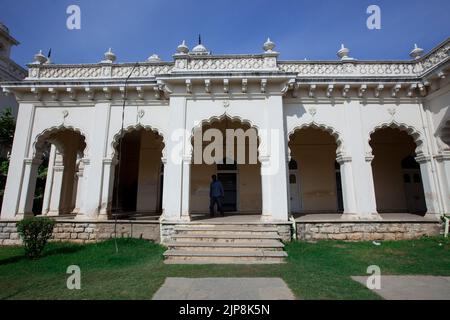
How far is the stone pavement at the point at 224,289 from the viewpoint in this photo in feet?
12.9

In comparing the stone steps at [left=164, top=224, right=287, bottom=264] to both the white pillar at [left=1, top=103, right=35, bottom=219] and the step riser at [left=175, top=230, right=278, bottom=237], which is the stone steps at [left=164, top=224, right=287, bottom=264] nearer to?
the step riser at [left=175, top=230, right=278, bottom=237]

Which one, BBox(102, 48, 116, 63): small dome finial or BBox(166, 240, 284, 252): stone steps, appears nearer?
BBox(166, 240, 284, 252): stone steps

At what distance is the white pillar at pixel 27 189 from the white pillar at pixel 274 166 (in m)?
9.01

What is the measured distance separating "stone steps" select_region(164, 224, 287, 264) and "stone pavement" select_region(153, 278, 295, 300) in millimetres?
1540

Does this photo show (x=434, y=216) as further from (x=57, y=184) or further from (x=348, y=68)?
(x=57, y=184)

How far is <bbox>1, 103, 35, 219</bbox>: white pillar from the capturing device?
366 inches

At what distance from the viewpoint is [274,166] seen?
877cm

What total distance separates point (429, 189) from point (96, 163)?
12.8m

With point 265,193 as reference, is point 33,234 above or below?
below

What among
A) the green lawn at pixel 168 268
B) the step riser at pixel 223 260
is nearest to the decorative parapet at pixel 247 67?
the green lawn at pixel 168 268

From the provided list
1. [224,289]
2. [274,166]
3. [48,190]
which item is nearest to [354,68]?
[274,166]

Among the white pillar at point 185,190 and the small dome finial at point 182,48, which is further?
the small dome finial at point 182,48

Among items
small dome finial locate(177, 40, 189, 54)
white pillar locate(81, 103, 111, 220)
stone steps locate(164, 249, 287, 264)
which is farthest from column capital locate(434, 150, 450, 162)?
white pillar locate(81, 103, 111, 220)

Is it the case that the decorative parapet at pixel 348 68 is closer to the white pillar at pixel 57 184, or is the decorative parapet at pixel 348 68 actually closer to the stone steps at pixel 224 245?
the stone steps at pixel 224 245
